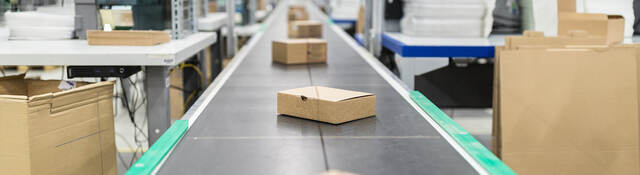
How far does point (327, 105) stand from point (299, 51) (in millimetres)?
1620

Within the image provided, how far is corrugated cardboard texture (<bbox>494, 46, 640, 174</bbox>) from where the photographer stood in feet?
8.71

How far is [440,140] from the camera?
156 centimetres

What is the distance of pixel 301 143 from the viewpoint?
5.01 ft

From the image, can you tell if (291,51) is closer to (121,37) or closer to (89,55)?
(121,37)

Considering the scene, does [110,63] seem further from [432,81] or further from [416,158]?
[432,81]

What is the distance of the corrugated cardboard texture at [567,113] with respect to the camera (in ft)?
8.71

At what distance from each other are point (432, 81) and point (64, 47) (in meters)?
2.24

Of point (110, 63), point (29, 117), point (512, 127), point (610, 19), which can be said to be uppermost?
point (610, 19)

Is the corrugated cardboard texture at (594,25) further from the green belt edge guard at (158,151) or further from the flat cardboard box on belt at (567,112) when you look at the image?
the green belt edge guard at (158,151)

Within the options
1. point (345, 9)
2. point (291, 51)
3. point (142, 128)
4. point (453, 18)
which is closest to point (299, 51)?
point (291, 51)

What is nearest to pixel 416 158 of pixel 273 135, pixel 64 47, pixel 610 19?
pixel 273 135

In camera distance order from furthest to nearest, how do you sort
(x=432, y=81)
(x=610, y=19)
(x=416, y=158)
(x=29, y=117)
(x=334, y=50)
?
(x=334, y=50) → (x=432, y=81) → (x=610, y=19) → (x=29, y=117) → (x=416, y=158)

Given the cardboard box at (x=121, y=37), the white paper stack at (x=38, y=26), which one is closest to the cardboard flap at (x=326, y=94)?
the cardboard box at (x=121, y=37)

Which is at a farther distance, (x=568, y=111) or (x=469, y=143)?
(x=568, y=111)
